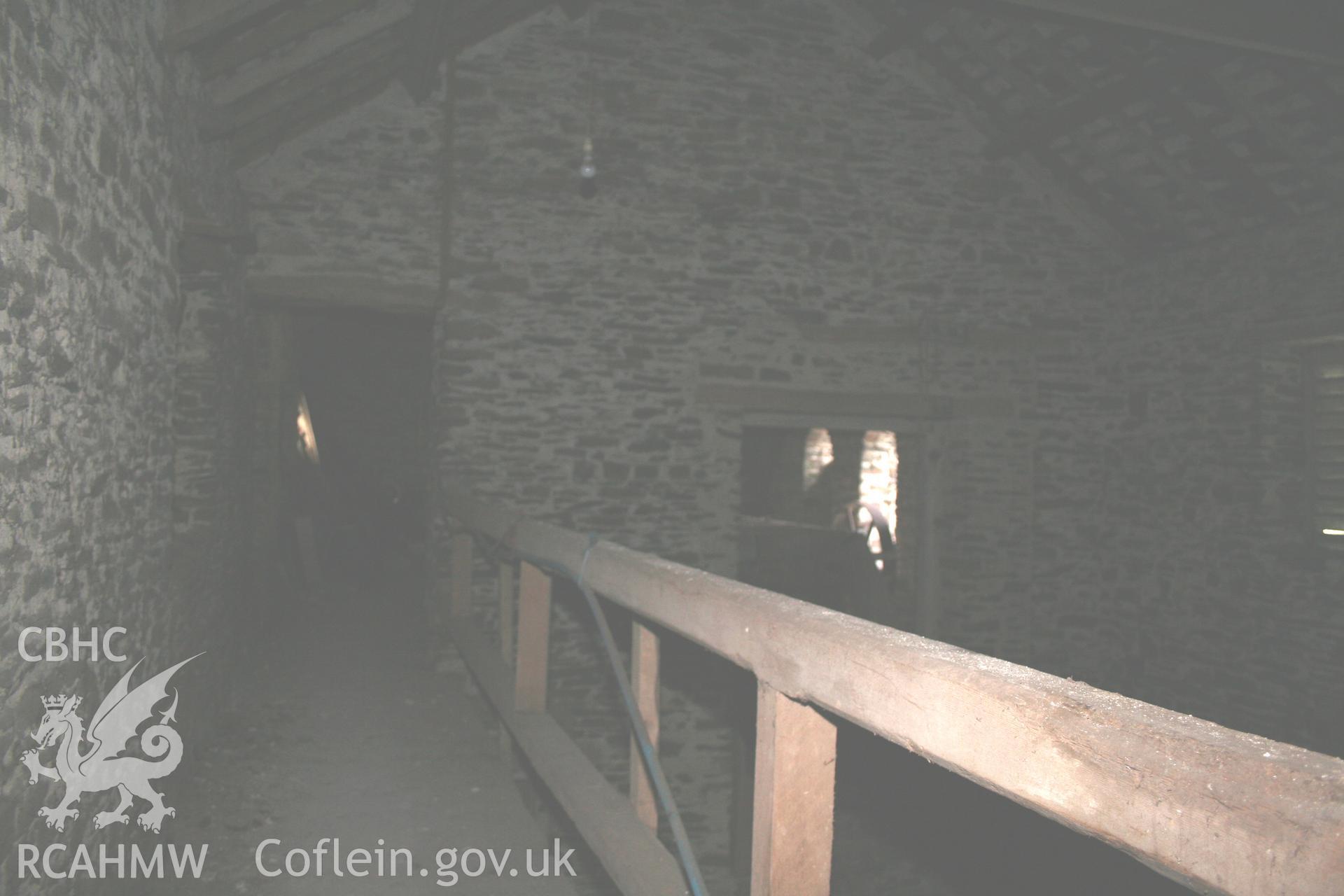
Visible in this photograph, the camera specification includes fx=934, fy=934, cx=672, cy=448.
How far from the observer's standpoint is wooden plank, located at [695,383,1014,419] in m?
6.96

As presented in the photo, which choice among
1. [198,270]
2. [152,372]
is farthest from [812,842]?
[198,270]

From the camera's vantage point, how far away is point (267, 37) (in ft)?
14.4

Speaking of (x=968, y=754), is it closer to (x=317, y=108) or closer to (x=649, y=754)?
(x=649, y=754)

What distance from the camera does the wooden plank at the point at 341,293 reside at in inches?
240

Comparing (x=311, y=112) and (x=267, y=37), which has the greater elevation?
(x=311, y=112)

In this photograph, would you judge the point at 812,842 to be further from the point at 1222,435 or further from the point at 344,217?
the point at 1222,435

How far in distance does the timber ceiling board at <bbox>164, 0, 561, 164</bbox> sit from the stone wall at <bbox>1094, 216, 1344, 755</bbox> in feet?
16.6

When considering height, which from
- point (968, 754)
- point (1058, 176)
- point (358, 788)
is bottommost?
point (358, 788)

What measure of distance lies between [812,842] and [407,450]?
40.2 feet

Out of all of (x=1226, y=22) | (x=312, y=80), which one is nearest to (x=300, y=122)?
(x=312, y=80)

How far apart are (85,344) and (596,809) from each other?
1.95 m

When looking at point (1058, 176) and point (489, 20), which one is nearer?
point (489, 20)

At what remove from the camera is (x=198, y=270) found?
4.22 metres

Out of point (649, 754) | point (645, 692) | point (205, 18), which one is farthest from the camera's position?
point (205, 18)
